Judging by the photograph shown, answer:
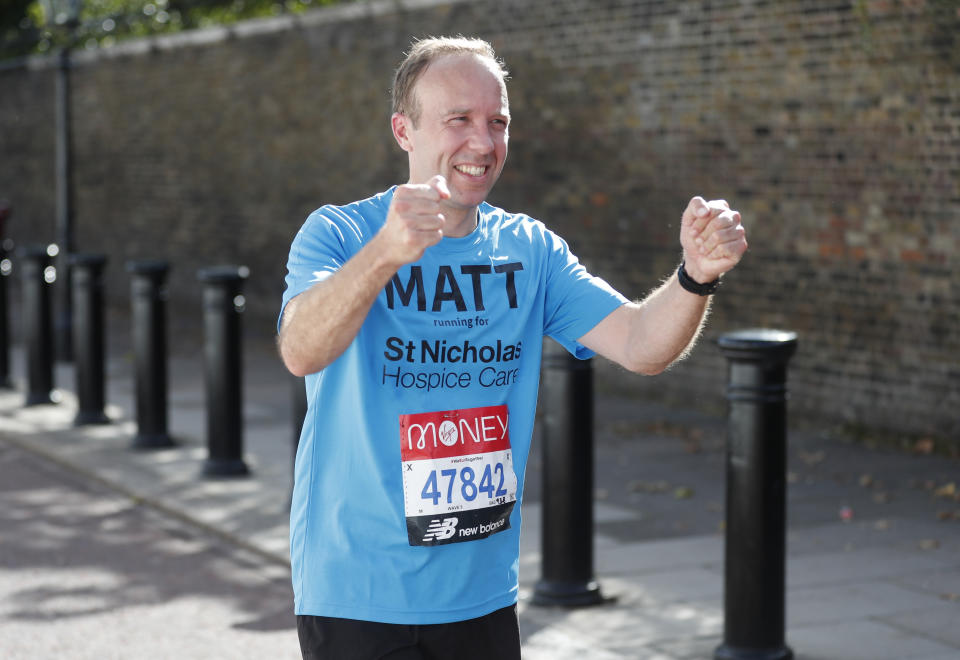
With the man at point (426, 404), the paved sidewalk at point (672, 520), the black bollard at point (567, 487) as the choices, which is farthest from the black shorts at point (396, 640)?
the black bollard at point (567, 487)

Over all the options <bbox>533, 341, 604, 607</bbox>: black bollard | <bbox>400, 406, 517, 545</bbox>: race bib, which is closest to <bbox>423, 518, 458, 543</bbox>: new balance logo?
<bbox>400, 406, 517, 545</bbox>: race bib

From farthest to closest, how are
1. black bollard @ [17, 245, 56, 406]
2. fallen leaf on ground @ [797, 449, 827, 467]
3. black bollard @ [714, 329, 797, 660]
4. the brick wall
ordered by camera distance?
1. black bollard @ [17, 245, 56, 406]
2. the brick wall
3. fallen leaf on ground @ [797, 449, 827, 467]
4. black bollard @ [714, 329, 797, 660]

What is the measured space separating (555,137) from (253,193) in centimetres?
583

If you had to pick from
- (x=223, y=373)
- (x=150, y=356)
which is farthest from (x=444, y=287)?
(x=150, y=356)

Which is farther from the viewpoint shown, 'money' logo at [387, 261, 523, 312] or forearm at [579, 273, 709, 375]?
forearm at [579, 273, 709, 375]

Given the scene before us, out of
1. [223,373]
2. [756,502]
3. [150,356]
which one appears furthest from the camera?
[150,356]

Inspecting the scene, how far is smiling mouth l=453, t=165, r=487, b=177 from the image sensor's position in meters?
2.60

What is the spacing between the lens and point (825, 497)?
7434mm

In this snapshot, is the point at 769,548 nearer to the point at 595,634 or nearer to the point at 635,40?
the point at 595,634

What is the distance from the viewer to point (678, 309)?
9.08ft

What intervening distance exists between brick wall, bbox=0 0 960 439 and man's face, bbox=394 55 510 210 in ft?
20.8

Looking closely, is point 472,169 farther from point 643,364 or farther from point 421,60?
point 643,364

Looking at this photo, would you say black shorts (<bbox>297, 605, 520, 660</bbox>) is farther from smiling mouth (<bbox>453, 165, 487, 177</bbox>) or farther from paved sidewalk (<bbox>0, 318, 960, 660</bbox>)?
paved sidewalk (<bbox>0, 318, 960, 660</bbox>)

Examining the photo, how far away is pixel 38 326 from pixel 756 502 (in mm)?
7477
